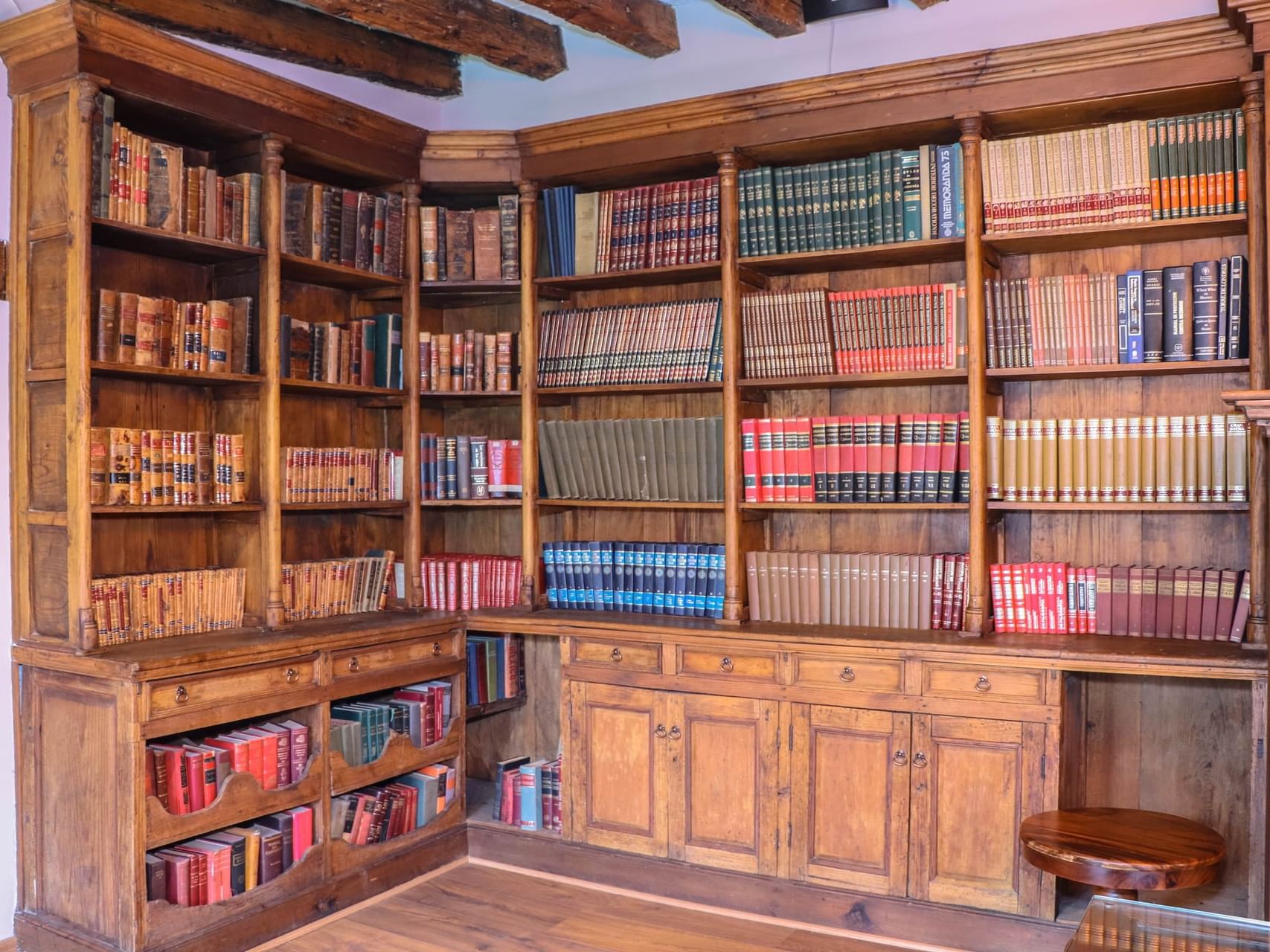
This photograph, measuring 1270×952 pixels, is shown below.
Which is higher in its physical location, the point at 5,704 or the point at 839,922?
the point at 5,704

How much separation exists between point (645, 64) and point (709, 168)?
556 mm

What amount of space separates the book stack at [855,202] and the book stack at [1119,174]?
141 mm

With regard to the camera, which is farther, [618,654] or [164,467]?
[618,654]

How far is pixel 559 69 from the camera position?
4410 mm

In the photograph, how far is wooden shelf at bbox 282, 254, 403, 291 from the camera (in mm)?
3883

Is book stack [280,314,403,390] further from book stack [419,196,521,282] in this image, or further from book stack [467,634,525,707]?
book stack [467,634,525,707]

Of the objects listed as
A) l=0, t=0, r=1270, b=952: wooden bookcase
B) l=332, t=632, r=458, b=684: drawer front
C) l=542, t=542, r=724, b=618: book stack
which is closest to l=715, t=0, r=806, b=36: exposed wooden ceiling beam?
l=0, t=0, r=1270, b=952: wooden bookcase

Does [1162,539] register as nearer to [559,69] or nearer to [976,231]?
[976,231]

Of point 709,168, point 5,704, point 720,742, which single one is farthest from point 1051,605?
point 5,704

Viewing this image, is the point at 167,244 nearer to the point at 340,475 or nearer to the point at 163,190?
the point at 163,190

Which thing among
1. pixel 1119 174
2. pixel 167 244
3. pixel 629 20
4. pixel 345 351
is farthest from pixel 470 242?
pixel 1119 174

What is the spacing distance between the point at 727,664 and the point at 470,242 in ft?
6.29

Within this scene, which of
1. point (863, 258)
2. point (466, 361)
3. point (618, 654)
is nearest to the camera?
point (863, 258)

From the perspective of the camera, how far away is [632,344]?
4.12 m
